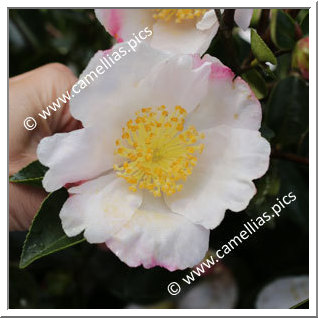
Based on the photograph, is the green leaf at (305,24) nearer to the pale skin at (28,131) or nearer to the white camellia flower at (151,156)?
the white camellia flower at (151,156)

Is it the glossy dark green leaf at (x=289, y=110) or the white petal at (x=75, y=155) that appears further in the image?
the glossy dark green leaf at (x=289, y=110)

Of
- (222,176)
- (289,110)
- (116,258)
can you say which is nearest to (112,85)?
(222,176)

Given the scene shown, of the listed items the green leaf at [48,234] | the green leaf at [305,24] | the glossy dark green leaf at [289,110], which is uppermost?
the green leaf at [305,24]
